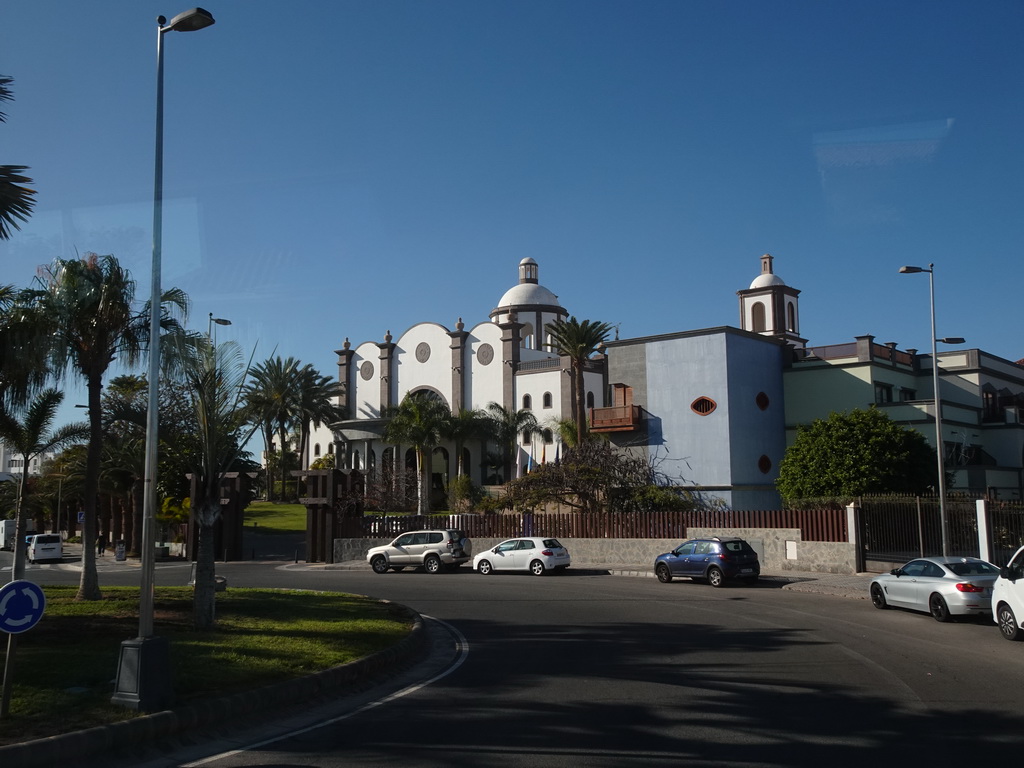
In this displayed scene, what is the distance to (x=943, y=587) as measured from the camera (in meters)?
16.9

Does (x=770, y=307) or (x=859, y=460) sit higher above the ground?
(x=770, y=307)

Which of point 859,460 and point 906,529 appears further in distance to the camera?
point 859,460

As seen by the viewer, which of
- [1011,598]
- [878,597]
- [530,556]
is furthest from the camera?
[530,556]

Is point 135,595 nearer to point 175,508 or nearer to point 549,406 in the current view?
point 175,508

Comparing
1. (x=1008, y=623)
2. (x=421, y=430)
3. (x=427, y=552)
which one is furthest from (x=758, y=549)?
(x=421, y=430)

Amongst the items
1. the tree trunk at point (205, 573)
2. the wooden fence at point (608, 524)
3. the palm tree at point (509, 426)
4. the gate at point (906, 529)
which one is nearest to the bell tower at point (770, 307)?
the palm tree at point (509, 426)

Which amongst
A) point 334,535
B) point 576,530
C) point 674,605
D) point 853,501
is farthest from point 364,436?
point 674,605

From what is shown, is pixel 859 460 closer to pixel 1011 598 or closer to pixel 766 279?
pixel 1011 598

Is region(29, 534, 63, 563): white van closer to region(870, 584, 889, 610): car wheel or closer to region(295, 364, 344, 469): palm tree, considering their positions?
region(295, 364, 344, 469): palm tree

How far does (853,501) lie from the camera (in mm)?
28062

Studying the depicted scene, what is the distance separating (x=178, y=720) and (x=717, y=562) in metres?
19.3

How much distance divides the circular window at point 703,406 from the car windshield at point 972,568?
26.8m

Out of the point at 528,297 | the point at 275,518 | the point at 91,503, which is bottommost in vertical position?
the point at 275,518

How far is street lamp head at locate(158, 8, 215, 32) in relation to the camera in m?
10.1
